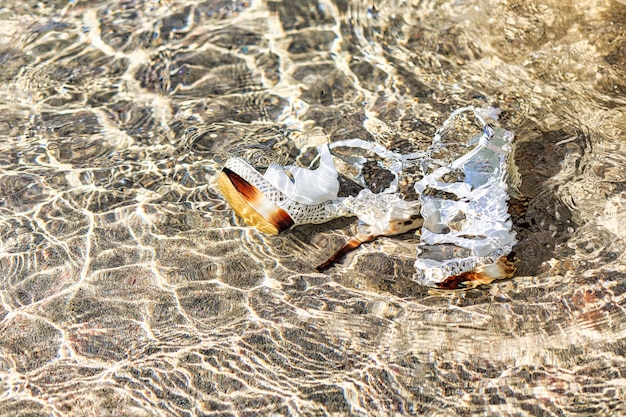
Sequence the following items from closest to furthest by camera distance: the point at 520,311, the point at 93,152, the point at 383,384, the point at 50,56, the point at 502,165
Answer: the point at 383,384 < the point at 520,311 < the point at 502,165 < the point at 93,152 < the point at 50,56

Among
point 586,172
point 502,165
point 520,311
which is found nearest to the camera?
point 520,311

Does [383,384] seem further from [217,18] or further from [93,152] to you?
[217,18]

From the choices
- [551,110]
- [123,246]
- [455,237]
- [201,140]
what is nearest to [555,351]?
[455,237]

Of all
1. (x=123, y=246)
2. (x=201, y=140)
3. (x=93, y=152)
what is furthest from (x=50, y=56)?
(x=123, y=246)

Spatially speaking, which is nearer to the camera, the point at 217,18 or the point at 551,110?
the point at 551,110

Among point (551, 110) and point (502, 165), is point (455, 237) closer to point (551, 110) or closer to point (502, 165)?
point (502, 165)

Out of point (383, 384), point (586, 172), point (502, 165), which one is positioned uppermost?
point (502, 165)

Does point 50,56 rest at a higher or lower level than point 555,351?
higher
